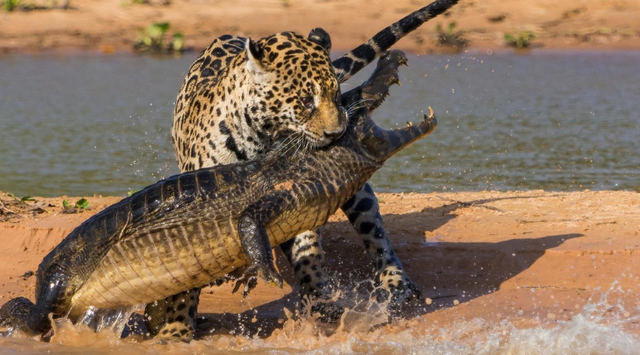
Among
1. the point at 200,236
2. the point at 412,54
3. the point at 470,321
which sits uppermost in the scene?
the point at 200,236

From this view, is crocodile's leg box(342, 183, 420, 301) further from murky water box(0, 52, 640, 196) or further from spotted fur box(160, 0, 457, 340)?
murky water box(0, 52, 640, 196)

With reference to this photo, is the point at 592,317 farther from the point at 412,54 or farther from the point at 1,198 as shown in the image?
the point at 412,54

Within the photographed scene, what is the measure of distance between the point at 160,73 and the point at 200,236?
587 inches

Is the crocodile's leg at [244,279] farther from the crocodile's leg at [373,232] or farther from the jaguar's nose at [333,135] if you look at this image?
the crocodile's leg at [373,232]

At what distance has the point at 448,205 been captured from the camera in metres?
8.03

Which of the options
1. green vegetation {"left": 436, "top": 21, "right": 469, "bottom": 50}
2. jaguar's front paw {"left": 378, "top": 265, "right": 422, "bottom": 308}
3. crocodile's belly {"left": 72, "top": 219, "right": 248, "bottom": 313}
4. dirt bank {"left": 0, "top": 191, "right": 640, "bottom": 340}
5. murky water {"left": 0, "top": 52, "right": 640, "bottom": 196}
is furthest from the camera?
green vegetation {"left": 436, "top": 21, "right": 469, "bottom": 50}

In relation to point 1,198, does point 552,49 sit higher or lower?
lower

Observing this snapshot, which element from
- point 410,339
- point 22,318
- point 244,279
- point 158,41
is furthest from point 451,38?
point 22,318

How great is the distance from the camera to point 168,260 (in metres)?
5.06

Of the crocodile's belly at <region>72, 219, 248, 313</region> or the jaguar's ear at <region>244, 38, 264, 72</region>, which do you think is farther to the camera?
the jaguar's ear at <region>244, 38, 264, 72</region>

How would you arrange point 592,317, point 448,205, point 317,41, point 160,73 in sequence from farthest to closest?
point 160,73, point 448,205, point 317,41, point 592,317

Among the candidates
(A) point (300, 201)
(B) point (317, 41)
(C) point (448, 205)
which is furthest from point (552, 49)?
(A) point (300, 201)

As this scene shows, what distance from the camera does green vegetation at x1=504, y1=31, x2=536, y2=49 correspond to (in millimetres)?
21078

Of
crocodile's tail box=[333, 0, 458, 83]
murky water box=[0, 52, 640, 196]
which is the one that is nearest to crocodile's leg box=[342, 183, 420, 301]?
crocodile's tail box=[333, 0, 458, 83]
